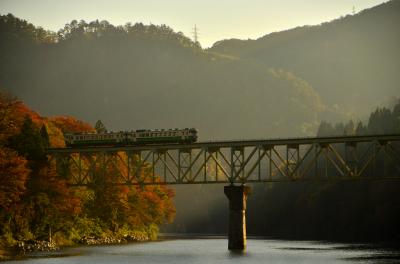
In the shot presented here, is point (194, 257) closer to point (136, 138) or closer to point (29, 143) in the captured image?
point (136, 138)

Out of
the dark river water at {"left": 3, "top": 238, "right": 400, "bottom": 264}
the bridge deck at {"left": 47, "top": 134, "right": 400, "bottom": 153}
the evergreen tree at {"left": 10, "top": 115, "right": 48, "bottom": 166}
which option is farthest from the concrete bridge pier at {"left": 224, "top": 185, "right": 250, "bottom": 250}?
the evergreen tree at {"left": 10, "top": 115, "right": 48, "bottom": 166}

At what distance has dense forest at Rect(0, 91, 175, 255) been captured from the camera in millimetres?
96062

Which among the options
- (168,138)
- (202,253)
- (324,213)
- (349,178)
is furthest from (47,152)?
(324,213)

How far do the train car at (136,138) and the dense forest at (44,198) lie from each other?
4498 millimetres

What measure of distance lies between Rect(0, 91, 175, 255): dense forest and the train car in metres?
4.50

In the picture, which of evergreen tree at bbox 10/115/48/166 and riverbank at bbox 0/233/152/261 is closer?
riverbank at bbox 0/233/152/261

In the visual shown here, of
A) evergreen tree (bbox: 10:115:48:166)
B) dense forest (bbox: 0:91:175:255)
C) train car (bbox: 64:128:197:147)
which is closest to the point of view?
dense forest (bbox: 0:91:175:255)

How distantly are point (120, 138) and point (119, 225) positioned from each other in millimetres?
28024

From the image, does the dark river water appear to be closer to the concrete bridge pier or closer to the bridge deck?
the concrete bridge pier

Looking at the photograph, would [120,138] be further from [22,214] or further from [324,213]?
[324,213]

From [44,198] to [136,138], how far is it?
47.9 ft

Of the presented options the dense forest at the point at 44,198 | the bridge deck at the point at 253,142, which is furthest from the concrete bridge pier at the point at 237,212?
the dense forest at the point at 44,198

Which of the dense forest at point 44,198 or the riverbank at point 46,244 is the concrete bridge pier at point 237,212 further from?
the riverbank at point 46,244

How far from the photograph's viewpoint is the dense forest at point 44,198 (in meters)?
96.1
